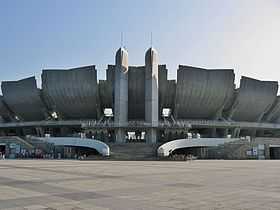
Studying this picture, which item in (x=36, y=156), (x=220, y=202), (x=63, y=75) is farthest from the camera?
(x=63, y=75)

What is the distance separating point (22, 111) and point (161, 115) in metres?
28.0

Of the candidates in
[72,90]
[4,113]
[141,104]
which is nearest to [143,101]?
[141,104]

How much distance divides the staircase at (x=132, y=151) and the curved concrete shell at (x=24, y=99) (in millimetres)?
24711

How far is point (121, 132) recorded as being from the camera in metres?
63.3

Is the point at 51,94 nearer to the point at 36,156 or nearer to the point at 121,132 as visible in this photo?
the point at 121,132

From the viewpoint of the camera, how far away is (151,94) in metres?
63.1

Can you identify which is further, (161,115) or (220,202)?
(161,115)

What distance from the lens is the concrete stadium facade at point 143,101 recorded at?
210 ft

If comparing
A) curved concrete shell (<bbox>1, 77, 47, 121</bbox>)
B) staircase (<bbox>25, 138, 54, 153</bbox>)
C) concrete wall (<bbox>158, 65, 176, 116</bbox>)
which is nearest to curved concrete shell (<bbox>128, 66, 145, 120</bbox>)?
concrete wall (<bbox>158, 65, 176, 116</bbox>)

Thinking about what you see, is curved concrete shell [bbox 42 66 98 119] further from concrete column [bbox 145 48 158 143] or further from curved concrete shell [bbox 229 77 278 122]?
curved concrete shell [bbox 229 77 278 122]

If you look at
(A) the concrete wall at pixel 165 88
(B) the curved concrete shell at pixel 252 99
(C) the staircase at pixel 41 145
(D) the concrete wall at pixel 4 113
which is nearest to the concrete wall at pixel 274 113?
(B) the curved concrete shell at pixel 252 99

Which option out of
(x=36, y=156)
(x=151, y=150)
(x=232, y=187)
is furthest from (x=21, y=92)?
(x=232, y=187)

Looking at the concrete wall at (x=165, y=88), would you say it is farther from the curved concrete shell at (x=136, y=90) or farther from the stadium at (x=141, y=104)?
the curved concrete shell at (x=136, y=90)

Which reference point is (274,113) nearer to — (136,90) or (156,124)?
(156,124)
